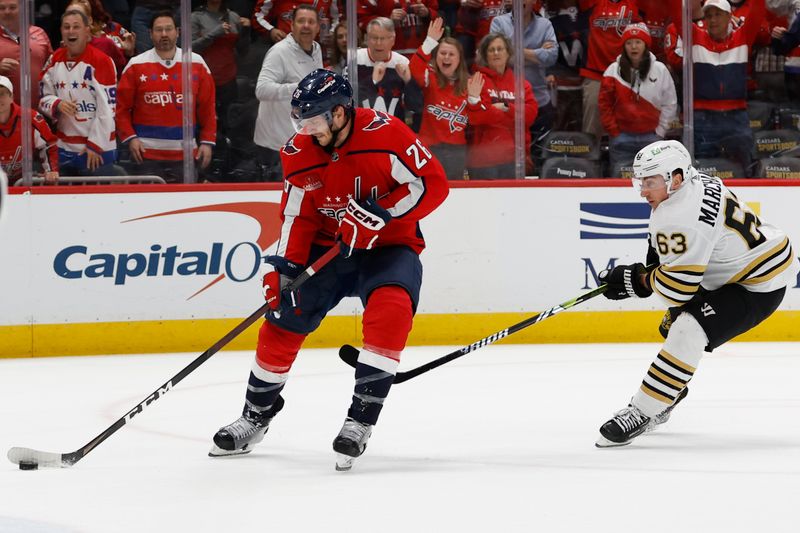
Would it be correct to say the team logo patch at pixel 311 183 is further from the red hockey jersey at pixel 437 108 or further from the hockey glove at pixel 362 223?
the red hockey jersey at pixel 437 108

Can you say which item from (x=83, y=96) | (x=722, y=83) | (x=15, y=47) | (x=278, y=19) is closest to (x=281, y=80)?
(x=278, y=19)

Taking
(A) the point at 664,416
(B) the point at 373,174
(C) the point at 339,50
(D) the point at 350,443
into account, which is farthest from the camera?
(C) the point at 339,50

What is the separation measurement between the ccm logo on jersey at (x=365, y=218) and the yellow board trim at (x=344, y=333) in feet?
9.59

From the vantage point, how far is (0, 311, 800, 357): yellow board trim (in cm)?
626

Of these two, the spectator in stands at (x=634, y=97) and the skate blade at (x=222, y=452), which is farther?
the spectator in stands at (x=634, y=97)

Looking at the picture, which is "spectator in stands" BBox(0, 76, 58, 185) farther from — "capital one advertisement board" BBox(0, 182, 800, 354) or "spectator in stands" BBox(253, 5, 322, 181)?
"spectator in stands" BBox(253, 5, 322, 181)

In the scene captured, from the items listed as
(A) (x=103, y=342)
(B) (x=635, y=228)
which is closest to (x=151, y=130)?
(A) (x=103, y=342)

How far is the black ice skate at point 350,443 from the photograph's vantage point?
3516 millimetres

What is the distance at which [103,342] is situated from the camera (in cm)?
632

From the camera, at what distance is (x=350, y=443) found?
139 inches

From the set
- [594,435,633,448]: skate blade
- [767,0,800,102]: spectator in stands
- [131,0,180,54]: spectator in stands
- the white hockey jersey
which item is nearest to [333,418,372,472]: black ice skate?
[594,435,633,448]: skate blade

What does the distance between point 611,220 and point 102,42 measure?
294 cm

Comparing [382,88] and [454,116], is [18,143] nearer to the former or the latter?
[382,88]

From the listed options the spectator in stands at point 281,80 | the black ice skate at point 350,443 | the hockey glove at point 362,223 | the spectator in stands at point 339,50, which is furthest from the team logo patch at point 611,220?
the black ice skate at point 350,443
